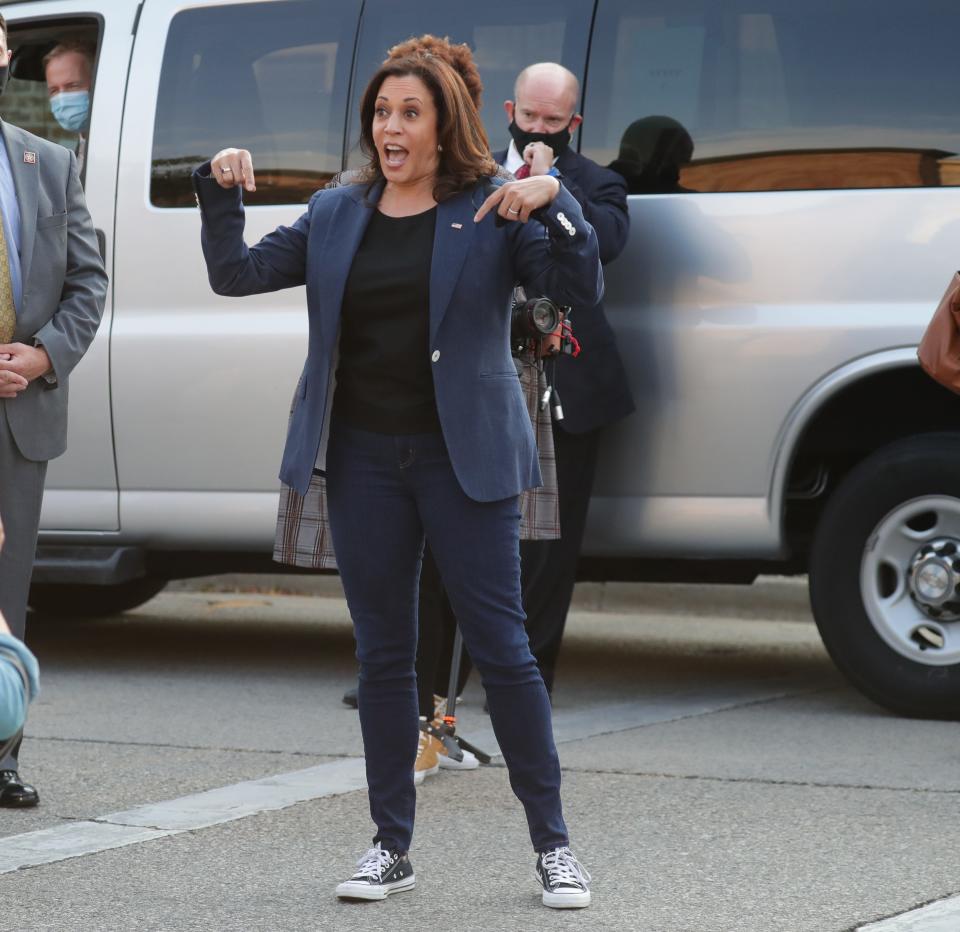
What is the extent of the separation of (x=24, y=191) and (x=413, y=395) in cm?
133

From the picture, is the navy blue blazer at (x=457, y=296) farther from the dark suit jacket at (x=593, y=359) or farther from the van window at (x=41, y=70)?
the van window at (x=41, y=70)

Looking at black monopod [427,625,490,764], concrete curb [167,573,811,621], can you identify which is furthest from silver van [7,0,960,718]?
concrete curb [167,573,811,621]

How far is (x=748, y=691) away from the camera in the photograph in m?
6.62

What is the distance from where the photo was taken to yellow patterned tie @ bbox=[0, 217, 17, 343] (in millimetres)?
4668

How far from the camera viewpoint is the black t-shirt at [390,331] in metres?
3.94

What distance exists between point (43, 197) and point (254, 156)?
73.4 inches

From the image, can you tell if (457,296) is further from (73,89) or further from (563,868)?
(73,89)

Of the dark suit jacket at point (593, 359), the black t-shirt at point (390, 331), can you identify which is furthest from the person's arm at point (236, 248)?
the dark suit jacket at point (593, 359)

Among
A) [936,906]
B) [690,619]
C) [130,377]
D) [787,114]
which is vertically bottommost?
[690,619]

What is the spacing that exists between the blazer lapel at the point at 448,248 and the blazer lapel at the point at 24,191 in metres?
1.24

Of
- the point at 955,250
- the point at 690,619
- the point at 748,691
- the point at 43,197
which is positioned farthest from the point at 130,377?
the point at 690,619

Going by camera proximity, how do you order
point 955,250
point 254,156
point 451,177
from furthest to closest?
point 254,156
point 955,250
point 451,177

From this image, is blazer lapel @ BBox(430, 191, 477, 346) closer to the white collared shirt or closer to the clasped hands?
the clasped hands

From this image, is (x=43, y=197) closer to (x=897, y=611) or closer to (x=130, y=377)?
(x=130, y=377)
